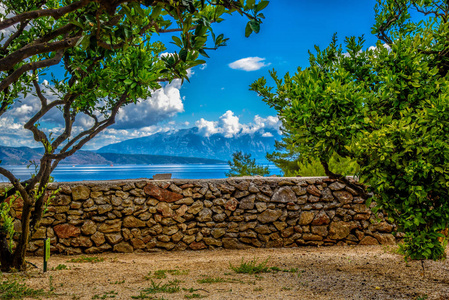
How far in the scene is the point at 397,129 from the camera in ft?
10.2

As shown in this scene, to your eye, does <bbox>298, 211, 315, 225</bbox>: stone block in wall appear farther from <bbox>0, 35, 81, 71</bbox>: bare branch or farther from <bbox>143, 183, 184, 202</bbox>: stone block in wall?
<bbox>0, 35, 81, 71</bbox>: bare branch

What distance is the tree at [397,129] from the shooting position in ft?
10.3

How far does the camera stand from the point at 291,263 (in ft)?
17.2

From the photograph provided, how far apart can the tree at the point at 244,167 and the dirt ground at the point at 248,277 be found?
879 cm

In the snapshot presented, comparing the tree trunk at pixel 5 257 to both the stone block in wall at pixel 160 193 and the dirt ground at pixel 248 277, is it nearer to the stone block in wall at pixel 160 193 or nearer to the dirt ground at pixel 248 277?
the dirt ground at pixel 248 277

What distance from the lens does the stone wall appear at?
253 inches

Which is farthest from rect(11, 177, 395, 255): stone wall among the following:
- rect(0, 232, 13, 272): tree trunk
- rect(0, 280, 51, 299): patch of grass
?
rect(0, 280, 51, 299): patch of grass

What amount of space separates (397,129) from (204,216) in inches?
172

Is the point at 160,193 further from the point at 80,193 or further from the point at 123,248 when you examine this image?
the point at 80,193

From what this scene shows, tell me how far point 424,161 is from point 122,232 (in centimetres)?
538

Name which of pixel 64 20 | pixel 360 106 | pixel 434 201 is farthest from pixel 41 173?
pixel 434 201

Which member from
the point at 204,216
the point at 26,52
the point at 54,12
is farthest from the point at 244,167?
the point at 54,12

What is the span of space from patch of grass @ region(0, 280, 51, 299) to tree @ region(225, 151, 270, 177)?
1131 centimetres

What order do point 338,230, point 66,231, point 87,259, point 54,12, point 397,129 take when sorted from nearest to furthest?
point 54,12
point 397,129
point 87,259
point 66,231
point 338,230
